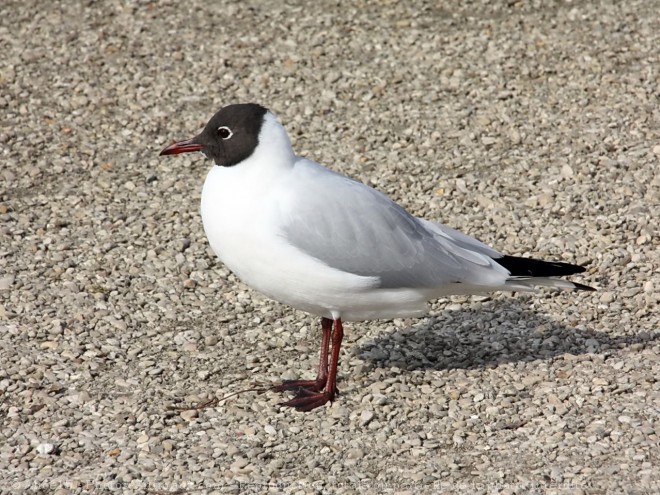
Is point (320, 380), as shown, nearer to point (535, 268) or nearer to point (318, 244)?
point (318, 244)

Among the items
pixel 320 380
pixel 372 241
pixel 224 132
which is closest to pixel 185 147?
pixel 224 132

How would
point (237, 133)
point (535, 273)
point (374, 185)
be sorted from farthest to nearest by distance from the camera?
point (374, 185) → point (535, 273) → point (237, 133)

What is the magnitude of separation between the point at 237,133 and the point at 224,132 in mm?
95

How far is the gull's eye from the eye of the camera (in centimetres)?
564

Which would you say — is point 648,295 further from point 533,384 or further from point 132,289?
point 132,289

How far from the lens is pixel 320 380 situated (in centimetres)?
601

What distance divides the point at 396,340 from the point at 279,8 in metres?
4.92

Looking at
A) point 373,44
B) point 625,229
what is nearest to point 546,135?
point 625,229

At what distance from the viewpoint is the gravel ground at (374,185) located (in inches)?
211

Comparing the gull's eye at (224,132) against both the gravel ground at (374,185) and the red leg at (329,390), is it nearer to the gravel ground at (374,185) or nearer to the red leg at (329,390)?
the red leg at (329,390)

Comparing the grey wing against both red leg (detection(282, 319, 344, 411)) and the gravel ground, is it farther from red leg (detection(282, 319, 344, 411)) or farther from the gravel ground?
the gravel ground

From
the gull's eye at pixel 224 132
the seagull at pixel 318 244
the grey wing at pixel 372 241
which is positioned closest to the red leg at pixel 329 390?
the seagull at pixel 318 244

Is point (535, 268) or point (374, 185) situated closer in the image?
point (535, 268)

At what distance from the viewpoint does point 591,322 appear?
6.52m
